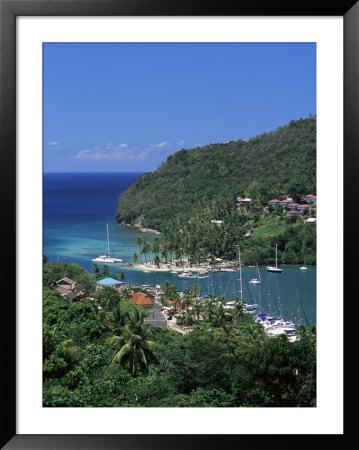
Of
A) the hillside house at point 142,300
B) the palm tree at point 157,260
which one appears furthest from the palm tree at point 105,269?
the palm tree at point 157,260

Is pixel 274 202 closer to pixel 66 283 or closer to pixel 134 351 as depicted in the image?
pixel 66 283

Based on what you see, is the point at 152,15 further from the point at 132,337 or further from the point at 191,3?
the point at 132,337

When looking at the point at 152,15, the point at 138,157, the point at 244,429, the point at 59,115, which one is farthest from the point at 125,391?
the point at 59,115

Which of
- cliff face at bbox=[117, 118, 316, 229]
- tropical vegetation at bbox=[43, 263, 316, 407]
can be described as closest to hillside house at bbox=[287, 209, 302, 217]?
cliff face at bbox=[117, 118, 316, 229]

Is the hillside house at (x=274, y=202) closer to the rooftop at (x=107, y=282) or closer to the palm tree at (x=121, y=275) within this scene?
the palm tree at (x=121, y=275)

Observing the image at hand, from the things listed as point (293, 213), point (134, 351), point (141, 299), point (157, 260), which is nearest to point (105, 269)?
point (141, 299)

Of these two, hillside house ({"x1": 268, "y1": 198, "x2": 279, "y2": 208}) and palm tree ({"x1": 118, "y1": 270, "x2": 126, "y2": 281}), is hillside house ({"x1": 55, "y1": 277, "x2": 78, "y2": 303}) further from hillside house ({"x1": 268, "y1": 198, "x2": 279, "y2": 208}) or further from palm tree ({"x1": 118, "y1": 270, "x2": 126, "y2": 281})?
hillside house ({"x1": 268, "y1": 198, "x2": 279, "y2": 208})

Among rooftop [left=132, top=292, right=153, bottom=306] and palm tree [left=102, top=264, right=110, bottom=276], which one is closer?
rooftop [left=132, top=292, right=153, bottom=306]
